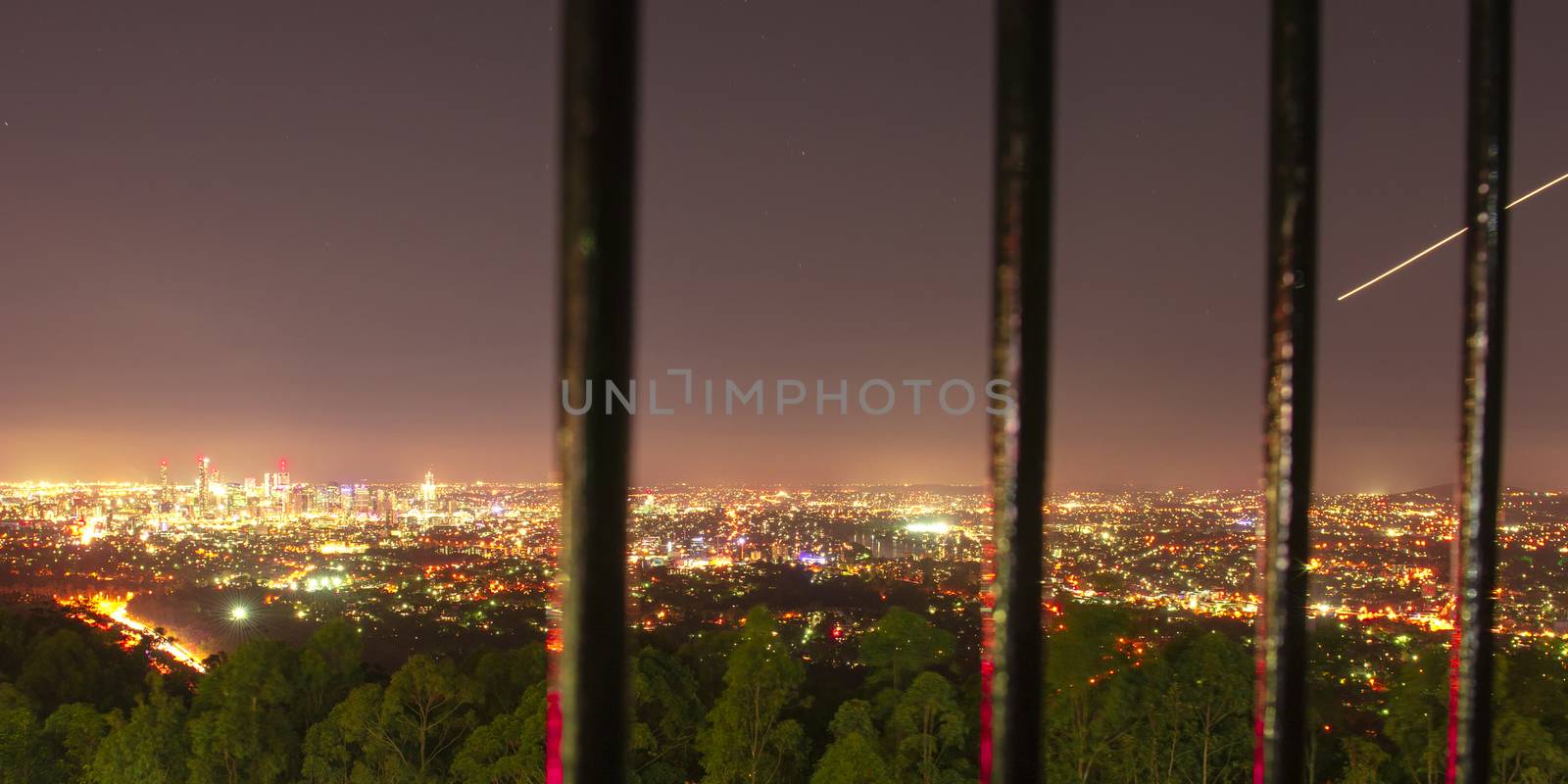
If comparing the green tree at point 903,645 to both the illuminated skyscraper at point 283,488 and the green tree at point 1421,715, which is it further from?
the illuminated skyscraper at point 283,488

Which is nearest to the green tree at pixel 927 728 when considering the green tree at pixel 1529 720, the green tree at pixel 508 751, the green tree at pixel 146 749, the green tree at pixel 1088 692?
the green tree at pixel 1088 692

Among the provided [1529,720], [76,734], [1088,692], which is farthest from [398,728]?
[1529,720]

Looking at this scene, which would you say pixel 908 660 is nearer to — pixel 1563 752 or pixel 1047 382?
pixel 1563 752

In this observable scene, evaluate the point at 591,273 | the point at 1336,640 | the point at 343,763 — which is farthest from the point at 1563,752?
the point at 343,763

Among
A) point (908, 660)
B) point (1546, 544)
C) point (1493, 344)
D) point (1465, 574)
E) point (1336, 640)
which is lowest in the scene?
point (908, 660)

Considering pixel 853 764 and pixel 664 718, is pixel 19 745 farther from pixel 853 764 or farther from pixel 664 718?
pixel 853 764

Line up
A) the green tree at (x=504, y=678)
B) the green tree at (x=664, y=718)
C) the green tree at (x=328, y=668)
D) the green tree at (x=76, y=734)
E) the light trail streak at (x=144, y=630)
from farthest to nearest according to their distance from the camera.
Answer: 1. the light trail streak at (x=144, y=630)
2. the green tree at (x=328, y=668)
3. the green tree at (x=504, y=678)
4. the green tree at (x=76, y=734)
5. the green tree at (x=664, y=718)

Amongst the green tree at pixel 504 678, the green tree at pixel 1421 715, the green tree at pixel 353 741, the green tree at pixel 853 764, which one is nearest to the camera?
the green tree at pixel 1421 715
